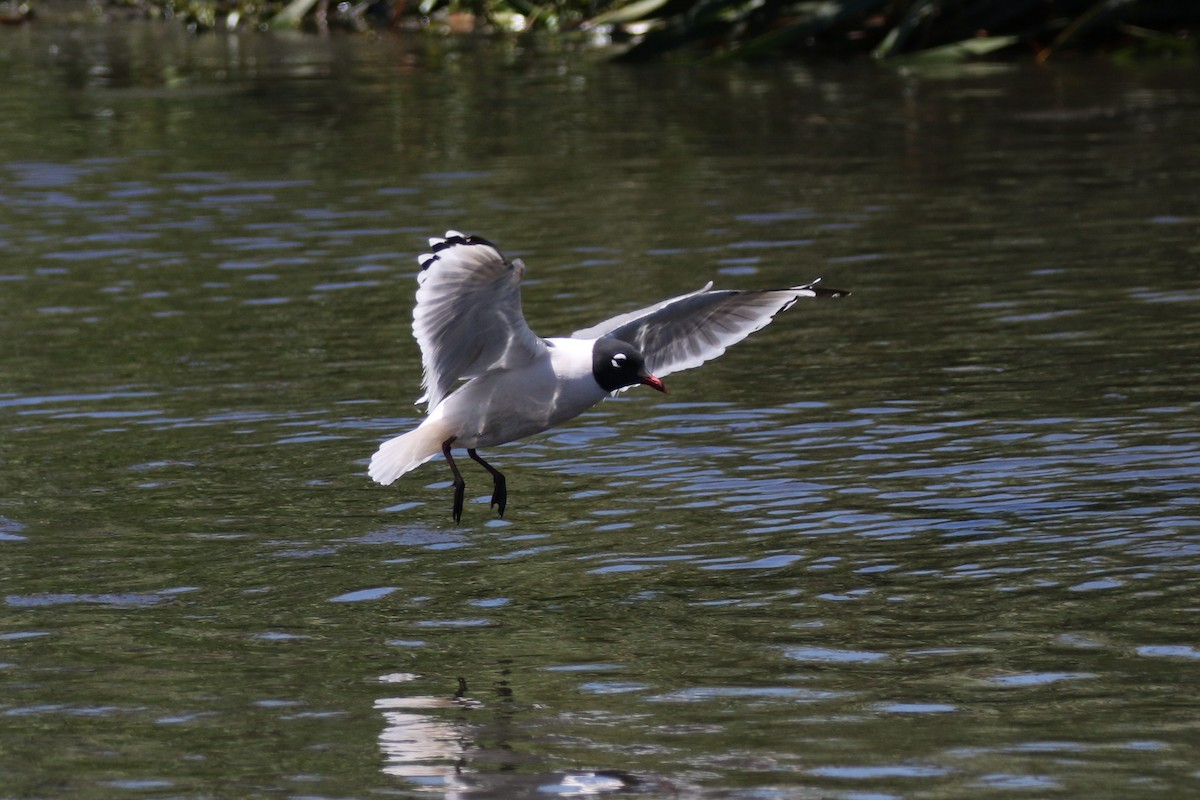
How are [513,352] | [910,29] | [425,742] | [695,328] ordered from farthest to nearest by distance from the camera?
1. [910,29]
2. [695,328]
3. [513,352]
4. [425,742]

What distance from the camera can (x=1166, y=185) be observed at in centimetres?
1742

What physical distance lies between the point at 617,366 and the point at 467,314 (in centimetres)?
64

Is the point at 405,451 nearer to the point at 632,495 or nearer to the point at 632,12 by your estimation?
the point at 632,495

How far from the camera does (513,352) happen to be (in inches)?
335

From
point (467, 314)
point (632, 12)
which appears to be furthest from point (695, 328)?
point (632, 12)

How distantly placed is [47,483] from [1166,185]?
35.6 ft

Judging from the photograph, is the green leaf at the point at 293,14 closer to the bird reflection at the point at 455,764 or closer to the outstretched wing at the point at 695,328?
the outstretched wing at the point at 695,328

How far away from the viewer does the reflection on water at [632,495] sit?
6352mm

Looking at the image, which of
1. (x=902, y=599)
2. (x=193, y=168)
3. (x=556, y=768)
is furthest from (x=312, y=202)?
(x=556, y=768)

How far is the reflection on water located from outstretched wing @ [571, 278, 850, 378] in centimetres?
68

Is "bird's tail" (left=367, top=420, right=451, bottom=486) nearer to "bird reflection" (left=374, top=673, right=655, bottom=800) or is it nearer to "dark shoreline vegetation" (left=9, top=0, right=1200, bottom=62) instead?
"bird reflection" (left=374, top=673, right=655, bottom=800)

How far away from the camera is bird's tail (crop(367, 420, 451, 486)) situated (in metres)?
8.70

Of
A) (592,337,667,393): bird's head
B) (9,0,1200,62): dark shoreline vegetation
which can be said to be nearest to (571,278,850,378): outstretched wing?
(592,337,667,393): bird's head

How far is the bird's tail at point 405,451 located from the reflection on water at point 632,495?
1.12ft
